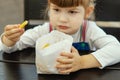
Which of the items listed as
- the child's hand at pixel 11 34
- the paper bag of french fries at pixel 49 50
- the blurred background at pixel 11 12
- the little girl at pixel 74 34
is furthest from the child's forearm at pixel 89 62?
the blurred background at pixel 11 12

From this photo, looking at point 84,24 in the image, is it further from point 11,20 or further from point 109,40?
point 11,20

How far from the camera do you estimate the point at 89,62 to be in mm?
901

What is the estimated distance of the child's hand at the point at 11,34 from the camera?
3.10 feet

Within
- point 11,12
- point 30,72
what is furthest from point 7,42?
point 11,12

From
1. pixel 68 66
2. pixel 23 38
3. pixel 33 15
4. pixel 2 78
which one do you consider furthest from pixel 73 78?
pixel 33 15

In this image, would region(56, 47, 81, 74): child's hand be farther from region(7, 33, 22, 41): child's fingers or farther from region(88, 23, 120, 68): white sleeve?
region(7, 33, 22, 41): child's fingers

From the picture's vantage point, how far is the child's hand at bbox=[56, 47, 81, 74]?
811mm

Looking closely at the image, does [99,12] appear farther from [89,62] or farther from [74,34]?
[89,62]

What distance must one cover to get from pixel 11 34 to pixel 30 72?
18 centimetres

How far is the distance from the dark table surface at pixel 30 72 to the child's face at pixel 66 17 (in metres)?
0.15

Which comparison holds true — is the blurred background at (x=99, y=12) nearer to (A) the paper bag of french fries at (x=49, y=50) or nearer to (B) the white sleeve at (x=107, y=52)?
(B) the white sleeve at (x=107, y=52)

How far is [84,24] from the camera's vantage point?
3.94 ft

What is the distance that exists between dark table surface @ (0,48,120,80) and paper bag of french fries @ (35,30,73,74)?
→ 3 cm

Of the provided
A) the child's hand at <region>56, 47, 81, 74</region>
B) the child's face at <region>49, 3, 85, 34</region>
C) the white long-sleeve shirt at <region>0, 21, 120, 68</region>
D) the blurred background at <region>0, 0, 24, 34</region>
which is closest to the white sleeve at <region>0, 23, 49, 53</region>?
the white long-sleeve shirt at <region>0, 21, 120, 68</region>
